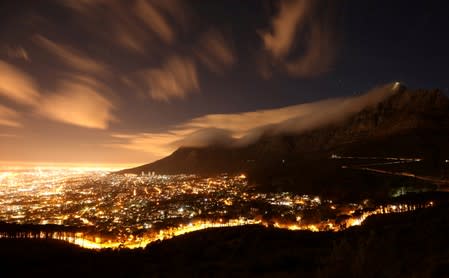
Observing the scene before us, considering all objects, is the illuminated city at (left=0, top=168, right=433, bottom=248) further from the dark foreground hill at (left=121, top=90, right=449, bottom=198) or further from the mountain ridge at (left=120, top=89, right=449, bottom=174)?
the mountain ridge at (left=120, top=89, right=449, bottom=174)

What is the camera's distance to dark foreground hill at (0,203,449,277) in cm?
923

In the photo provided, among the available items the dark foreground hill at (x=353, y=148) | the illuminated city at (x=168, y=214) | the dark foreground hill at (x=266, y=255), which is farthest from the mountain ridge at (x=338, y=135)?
the dark foreground hill at (x=266, y=255)

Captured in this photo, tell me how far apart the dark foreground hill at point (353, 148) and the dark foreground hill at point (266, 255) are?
32.1 metres

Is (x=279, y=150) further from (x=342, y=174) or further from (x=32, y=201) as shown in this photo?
(x=32, y=201)

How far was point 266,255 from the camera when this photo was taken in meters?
21.1

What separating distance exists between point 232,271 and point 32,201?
3009 inches

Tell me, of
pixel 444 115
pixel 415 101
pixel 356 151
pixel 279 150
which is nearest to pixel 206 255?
pixel 356 151

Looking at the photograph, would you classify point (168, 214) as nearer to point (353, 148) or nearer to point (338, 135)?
point (353, 148)

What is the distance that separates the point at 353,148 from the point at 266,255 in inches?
3200

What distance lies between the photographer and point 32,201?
75750 mm

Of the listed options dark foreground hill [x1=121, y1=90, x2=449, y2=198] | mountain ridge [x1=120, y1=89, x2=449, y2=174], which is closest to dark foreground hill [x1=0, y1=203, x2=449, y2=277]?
dark foreground hill [x1=121, y1=90, x2=449, y2=198]

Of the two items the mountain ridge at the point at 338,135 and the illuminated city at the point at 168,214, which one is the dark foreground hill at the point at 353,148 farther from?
the illuminated city at the point at 168,214

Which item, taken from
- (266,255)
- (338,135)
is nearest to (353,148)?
(338,135)

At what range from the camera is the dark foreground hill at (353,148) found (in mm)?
66812
